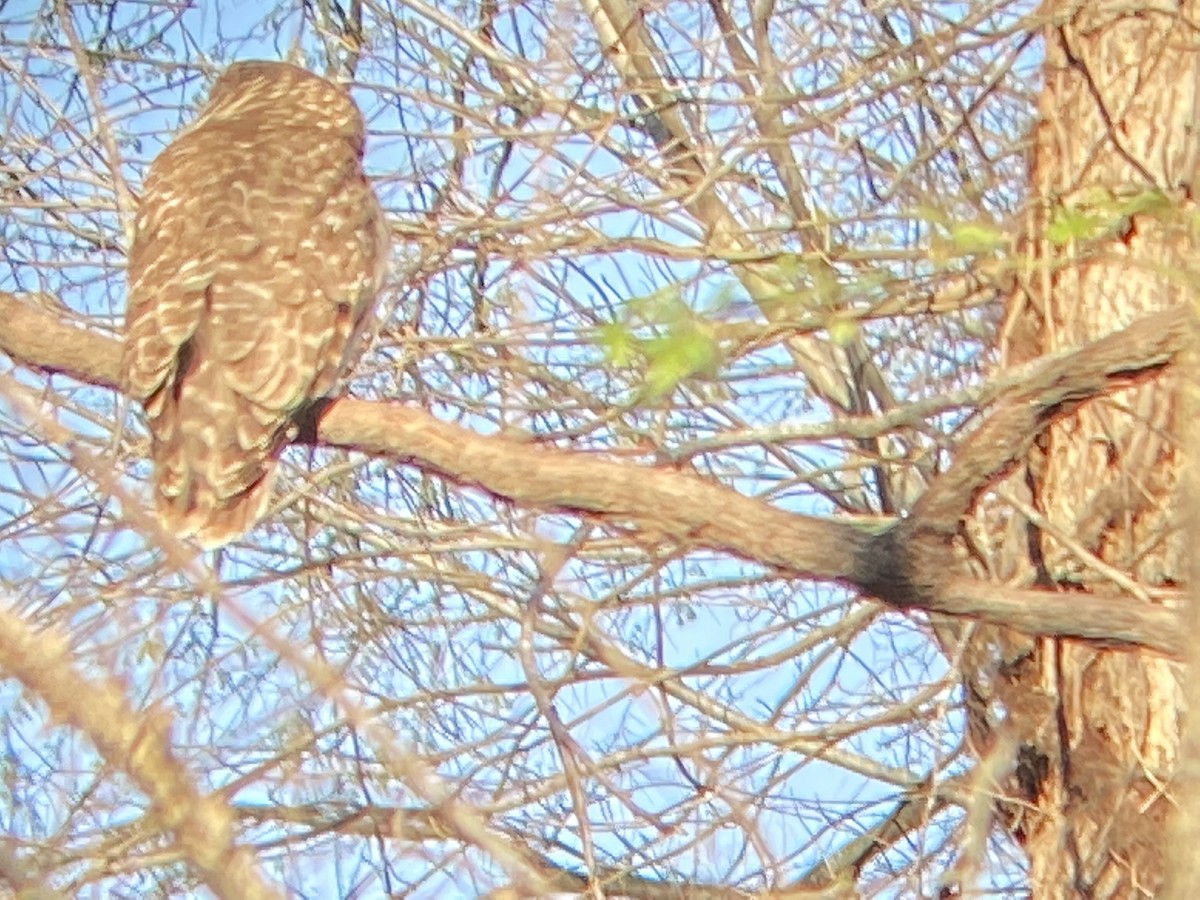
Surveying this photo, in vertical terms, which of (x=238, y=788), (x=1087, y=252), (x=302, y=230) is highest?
(x=1087, y=252)

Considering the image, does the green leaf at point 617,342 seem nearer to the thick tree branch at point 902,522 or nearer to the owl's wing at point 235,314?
the thick tree branch at point 902,522

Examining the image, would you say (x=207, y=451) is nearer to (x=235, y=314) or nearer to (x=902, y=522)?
(x=235, y=314)

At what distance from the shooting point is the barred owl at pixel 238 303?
522 cm

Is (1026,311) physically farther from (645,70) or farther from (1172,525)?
(645,70)

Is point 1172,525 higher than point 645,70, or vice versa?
point 645,70

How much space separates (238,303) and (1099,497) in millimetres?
2655

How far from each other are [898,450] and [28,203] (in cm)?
312

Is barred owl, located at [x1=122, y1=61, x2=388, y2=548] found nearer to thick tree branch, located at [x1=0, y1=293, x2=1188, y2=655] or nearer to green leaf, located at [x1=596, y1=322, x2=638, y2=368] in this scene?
thick tree branch, located at [x1=0, y1=293, x2=1188, y2=655]

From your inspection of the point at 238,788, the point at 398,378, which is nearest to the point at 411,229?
the point at 398,378

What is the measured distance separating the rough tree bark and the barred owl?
1977 millimetres

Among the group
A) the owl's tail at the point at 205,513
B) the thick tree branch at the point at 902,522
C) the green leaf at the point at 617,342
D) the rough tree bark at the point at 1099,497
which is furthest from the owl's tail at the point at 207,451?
the rough tree bark at the point at 1099,497

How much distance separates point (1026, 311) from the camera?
6.58 m

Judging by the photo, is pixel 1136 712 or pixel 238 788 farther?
pixel 1136 712

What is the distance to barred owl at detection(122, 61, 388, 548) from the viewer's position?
5.22 meters
